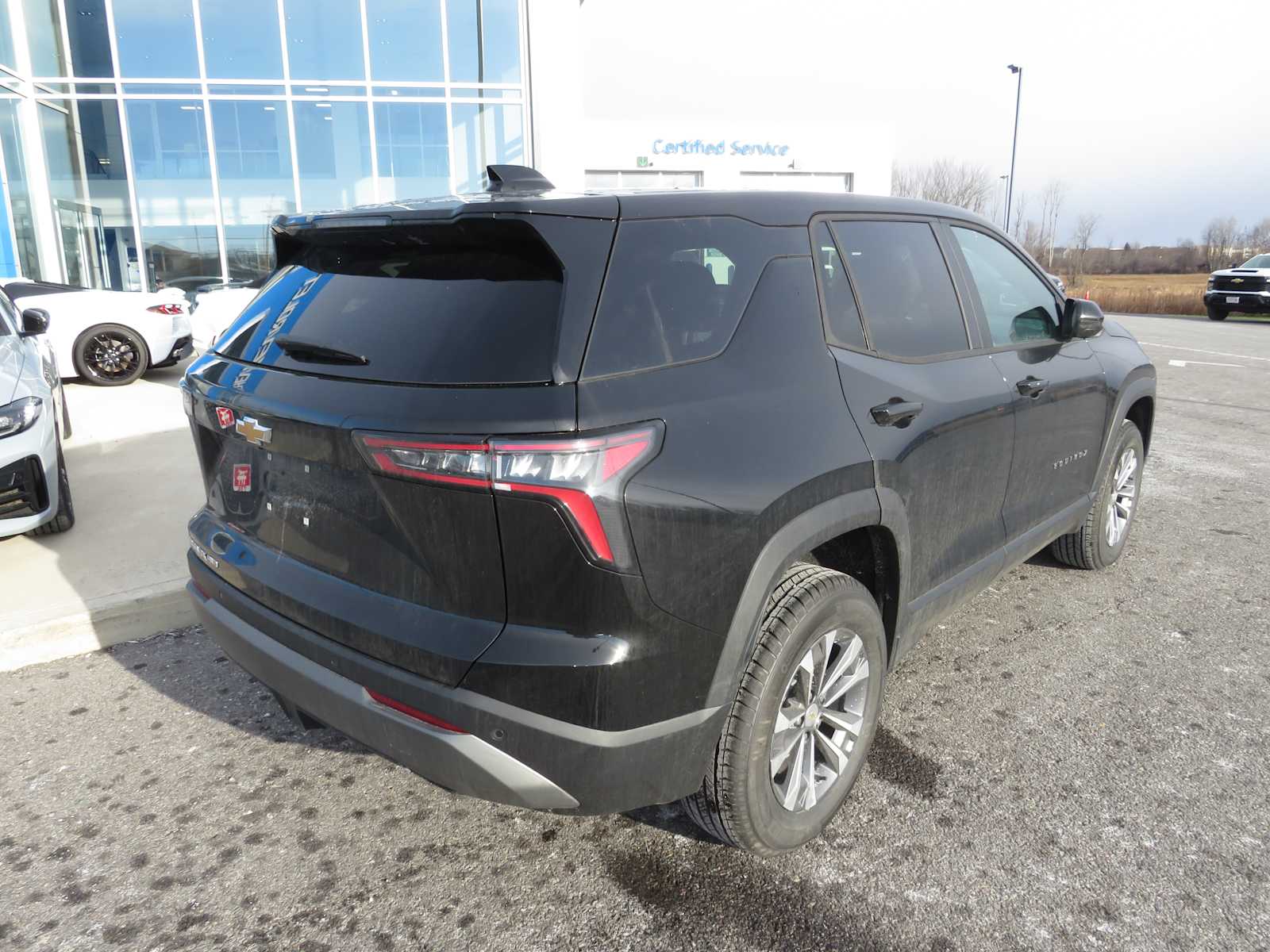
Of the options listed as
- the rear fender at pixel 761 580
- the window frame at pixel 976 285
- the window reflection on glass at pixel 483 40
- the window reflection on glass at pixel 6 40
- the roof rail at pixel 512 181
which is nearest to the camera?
the rear fender at pixel 761 580

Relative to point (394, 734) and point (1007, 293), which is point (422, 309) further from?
point (1007, 293)

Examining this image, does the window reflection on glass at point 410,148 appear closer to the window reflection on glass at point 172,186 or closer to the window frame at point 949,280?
the window reflection on glass at point 172,186

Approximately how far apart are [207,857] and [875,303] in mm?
2611

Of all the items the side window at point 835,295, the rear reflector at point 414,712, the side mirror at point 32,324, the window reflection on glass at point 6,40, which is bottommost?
the rear reflector at point 414,712

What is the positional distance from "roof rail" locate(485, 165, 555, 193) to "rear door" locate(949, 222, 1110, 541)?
168cm

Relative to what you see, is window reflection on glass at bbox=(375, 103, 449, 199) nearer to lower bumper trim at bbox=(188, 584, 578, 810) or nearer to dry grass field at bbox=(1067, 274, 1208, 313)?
lower bumper trim at bbox=(188, 584, 578, 810)

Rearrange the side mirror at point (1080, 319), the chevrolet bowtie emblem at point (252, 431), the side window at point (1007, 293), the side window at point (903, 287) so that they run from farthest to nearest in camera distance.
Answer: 1. the side mirror at point (1080, 319)
2. the side window at point (1007, 293)
3. the side window at point (903, 287)
4. the chevrolet bowtie emblem at point (252, 431)

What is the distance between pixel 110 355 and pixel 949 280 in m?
10.2

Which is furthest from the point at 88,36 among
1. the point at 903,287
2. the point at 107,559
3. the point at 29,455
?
the point at 903,287

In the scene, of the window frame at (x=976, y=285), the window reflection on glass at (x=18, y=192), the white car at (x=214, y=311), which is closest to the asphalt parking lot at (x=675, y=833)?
the window frame at (x=976, y=285)

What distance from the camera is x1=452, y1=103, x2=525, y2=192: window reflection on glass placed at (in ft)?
55.0

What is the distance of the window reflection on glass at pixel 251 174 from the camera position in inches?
617

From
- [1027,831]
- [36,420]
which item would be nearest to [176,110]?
[36,420]

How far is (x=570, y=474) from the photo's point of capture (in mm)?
1923
